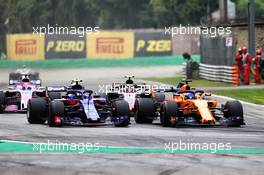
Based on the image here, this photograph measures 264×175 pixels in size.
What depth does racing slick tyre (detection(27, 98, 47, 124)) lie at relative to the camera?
19312 millimetres

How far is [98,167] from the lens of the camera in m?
12.0

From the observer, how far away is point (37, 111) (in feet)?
63.4

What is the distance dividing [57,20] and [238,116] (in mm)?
68237

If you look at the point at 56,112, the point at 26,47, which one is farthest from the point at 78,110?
the point at 26,47

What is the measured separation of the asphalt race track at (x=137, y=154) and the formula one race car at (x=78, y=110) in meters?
0.26

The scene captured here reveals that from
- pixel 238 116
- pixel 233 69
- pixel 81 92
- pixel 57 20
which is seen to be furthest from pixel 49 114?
pixel 57 20

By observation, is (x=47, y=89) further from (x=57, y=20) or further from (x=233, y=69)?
(x=57, y=20)

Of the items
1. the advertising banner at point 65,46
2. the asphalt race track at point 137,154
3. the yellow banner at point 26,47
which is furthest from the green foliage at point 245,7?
the asphalt race track at point 137,154

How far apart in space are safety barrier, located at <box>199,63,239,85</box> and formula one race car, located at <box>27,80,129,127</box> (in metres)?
17.8

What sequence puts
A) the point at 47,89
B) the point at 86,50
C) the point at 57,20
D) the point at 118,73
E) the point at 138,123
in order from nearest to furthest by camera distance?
1. the point at 138,123
2. the point at 47,89
3. the point at 118,73
4. the point at 86,50
5. the point at 57,20

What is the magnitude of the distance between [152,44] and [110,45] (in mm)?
3317

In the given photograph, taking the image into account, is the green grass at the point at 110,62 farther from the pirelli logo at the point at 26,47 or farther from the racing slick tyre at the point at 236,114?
the racing slick tyre at the point at 236,114

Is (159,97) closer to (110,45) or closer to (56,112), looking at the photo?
(56,112)

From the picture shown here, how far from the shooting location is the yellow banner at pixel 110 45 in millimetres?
66312
